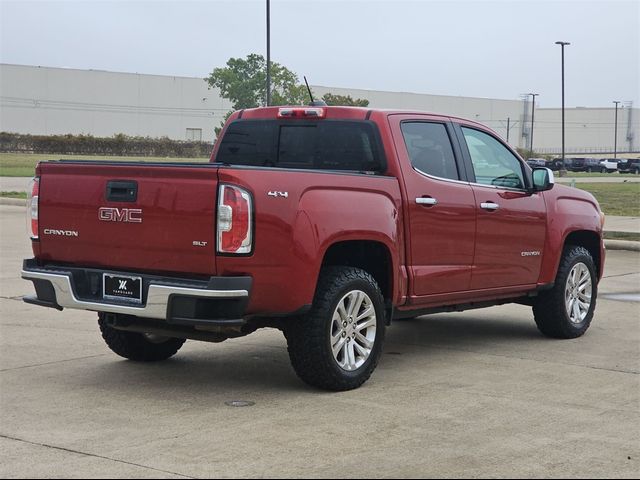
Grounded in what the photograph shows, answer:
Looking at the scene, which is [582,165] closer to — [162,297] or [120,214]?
[120,214]

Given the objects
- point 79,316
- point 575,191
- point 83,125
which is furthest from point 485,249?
point 83,125

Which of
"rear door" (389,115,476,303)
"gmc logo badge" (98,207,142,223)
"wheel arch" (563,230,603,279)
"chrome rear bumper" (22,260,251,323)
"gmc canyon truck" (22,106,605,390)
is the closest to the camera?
"chrome rear bumper" (22,260,251,323)

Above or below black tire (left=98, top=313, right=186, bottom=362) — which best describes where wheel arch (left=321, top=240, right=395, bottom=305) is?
Answer: above

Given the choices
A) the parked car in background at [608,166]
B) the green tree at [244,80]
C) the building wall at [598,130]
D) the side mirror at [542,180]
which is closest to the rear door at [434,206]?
the side mirror at [542,180]

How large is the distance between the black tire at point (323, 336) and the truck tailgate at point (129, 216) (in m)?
0.81

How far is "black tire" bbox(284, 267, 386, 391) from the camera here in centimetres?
675

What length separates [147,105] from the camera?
9806 centimetres

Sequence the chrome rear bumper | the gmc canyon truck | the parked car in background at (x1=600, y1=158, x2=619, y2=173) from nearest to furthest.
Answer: the chrome rear bumper < the gmc canyon truck < the parked car in background at (x1=600, y1=158, x2=619, y2=173)

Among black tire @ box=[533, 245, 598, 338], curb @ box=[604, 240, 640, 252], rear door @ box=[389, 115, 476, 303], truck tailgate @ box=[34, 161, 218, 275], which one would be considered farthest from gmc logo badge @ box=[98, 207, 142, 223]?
curb @ box=[604, 240, 640, 252]

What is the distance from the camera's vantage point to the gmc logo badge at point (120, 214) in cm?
661

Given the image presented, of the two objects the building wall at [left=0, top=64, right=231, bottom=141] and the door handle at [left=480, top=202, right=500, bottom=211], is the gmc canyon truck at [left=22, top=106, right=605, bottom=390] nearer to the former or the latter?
the door handle at [left=480, top=202, right=500, bottom=211]

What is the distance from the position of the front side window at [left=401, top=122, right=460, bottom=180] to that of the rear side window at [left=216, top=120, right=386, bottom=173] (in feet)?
1.08

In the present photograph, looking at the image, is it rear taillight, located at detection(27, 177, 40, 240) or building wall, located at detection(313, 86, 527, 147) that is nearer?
rear taillight, located at detection(27, 177, 40, 240)

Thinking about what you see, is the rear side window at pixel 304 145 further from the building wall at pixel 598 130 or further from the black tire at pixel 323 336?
the building wall at pixel 598 130
